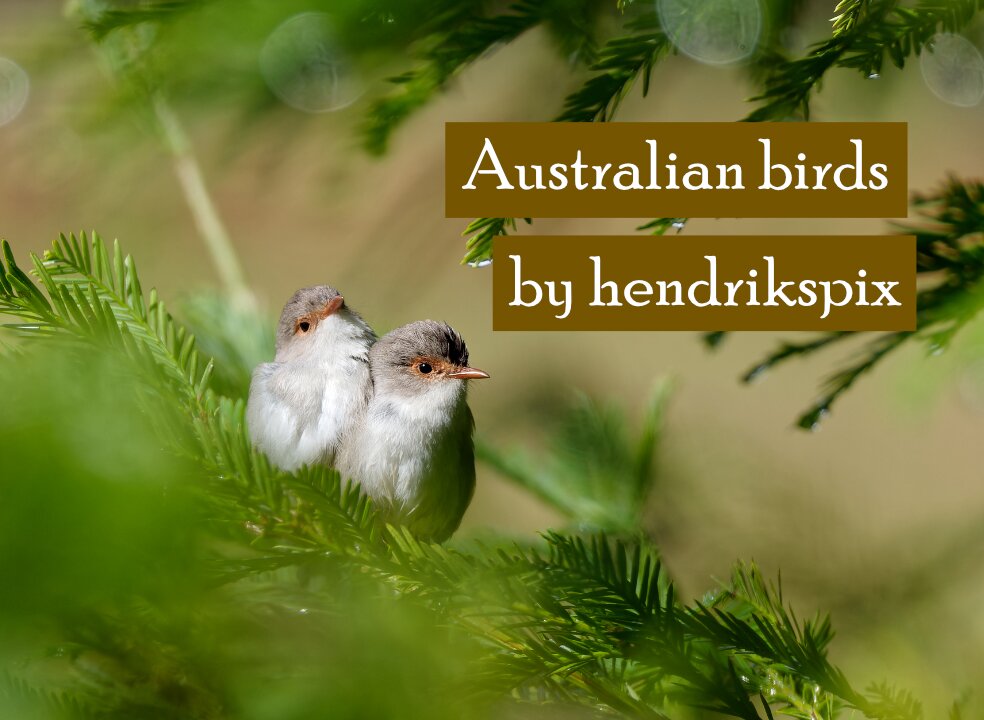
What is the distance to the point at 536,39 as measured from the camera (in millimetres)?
1064

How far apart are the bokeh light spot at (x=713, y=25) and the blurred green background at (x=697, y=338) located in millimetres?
131

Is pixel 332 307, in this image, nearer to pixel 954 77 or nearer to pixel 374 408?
pixel 374 408

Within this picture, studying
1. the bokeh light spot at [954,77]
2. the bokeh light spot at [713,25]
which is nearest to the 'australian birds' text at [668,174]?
the bokeh light spot at [954,77]

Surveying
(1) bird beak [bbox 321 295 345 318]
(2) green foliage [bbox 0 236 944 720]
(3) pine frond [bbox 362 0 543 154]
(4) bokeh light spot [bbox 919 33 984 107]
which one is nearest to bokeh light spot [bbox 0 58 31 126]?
(2) green foliage [bbox 0 236 944 720]

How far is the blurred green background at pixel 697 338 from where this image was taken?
564mm

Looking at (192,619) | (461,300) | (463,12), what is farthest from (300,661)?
(461,300)

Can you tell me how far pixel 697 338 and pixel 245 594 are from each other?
1.01 metres

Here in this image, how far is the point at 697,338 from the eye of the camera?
140 cm

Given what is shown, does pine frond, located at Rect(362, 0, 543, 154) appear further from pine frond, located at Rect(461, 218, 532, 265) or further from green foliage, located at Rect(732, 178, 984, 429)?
green foliage, located at Rect(732, 178, 984, 429)

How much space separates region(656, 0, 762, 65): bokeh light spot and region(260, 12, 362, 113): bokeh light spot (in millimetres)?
242

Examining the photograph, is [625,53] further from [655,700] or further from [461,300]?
[461,300]

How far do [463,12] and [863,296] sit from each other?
21.4 inches

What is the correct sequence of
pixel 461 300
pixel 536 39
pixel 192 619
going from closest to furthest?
pixel 192 619
pixel 536 39
pixel 461 300

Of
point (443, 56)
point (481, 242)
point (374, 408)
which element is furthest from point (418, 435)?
point (443, 56)
